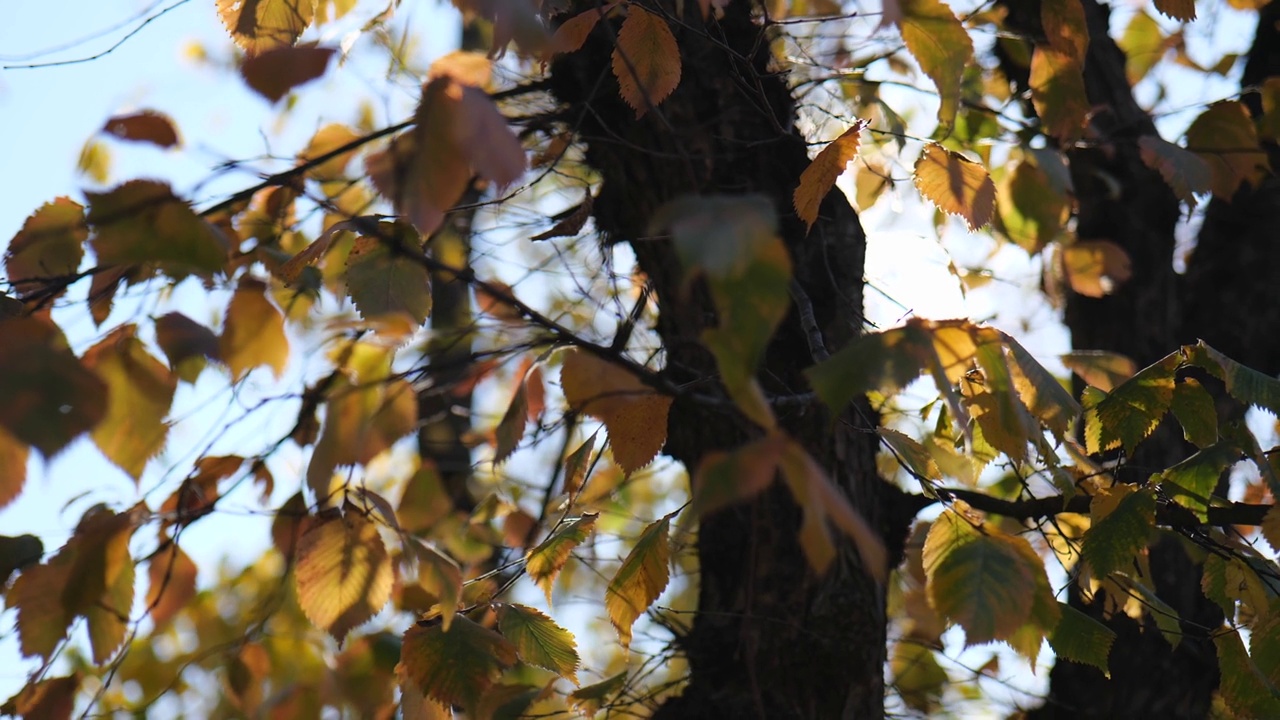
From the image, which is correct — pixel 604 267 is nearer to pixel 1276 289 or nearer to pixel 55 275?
pixel 55 275

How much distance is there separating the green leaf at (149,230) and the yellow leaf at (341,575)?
1.49ft

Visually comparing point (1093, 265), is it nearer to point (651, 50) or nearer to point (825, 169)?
point (825, 169)

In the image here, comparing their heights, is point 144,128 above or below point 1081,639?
above

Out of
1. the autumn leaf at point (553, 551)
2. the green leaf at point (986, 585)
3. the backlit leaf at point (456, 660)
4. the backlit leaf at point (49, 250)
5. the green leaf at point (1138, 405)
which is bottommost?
the backlit leaf at point (456, 660)

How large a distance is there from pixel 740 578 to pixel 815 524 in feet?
2.86

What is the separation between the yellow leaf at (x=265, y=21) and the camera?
1.15 m

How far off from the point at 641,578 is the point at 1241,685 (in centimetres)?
77

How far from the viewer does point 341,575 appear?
117 centimetres

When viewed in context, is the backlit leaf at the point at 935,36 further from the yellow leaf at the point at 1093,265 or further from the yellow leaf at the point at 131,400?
the yellow leaf at the point at 1093,265

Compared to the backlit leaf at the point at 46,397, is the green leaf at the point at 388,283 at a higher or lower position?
higher

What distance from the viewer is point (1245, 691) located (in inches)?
47.3

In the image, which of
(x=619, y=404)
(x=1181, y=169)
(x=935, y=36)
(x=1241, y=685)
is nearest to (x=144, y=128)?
(x=619, y=404)

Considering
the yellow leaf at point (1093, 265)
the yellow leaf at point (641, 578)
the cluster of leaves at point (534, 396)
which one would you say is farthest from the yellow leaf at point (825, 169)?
the yellow leaf at point (1093, 265)

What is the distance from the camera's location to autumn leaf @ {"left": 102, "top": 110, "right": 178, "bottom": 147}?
91cm
